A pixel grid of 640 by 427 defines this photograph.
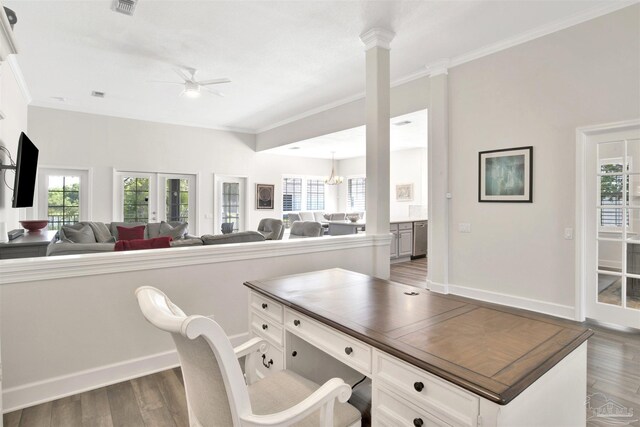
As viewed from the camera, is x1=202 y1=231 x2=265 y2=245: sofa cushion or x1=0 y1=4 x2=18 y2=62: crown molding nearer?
x1=0 y1=4 x2=18 y2=62: crown molding

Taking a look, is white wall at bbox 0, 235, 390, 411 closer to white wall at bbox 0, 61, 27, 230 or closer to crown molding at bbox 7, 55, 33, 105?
white wall at bbox 0, 61, 27, 230

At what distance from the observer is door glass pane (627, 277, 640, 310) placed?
10.7ft

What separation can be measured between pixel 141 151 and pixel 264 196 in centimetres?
323

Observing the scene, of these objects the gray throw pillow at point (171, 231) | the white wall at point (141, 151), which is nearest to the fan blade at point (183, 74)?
the gray throw pillow at point (171, 231)

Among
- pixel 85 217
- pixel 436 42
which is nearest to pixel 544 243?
pixel 436 42

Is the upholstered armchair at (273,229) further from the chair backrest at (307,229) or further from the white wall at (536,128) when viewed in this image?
the white wall at (536,128)

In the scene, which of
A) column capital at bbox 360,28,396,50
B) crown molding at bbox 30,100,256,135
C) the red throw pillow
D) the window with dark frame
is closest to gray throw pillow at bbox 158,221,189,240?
the red throw pillow

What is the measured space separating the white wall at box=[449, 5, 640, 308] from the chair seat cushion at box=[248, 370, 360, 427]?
336 centimetres

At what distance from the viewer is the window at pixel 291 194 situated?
1060 centimetres

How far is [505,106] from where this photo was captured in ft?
13.3

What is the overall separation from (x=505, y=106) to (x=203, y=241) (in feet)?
12.0

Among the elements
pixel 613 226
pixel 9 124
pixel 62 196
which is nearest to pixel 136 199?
pixel 62 196

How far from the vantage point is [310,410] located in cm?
111

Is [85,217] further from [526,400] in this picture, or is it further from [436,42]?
[526,400]
